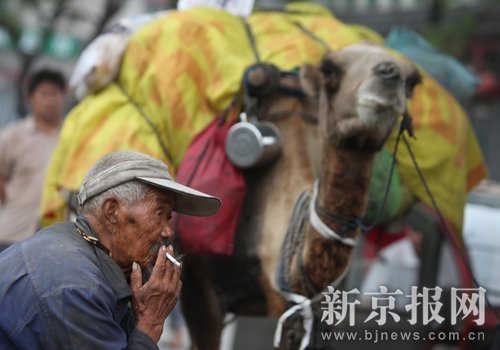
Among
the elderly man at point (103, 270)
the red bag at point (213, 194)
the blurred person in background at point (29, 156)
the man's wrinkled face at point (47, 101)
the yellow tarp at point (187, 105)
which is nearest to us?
the elderly man at point (103, 270)

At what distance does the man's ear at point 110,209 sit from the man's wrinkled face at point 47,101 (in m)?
4.81

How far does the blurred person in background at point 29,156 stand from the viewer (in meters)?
7.73

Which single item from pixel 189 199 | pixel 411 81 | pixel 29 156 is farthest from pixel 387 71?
pixel 29 156

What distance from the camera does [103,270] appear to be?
3328 millimetres

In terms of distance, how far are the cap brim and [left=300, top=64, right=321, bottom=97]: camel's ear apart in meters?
2.22

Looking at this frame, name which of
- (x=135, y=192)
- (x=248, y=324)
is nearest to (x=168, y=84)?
(x=135, y=192)

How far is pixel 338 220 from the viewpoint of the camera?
17.5 feet

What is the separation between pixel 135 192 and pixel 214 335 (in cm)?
326

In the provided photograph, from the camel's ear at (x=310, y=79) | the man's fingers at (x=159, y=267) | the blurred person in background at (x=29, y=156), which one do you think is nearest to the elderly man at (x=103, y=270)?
the man's fingers at (x=159, y=267)

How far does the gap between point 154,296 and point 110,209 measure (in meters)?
0.30

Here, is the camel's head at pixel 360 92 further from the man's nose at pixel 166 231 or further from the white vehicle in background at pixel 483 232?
the white vehicle in background at pixel 483 232

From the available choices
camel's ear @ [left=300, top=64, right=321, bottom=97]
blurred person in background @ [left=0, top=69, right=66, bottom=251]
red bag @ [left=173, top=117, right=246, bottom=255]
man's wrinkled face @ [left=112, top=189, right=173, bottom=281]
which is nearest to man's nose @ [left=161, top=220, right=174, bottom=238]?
man's wrinkled face @ [left=112, top=189, right=173, bottom=281]

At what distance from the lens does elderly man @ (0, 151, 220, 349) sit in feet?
10.2

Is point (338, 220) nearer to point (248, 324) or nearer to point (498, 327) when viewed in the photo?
point (498, 327)
